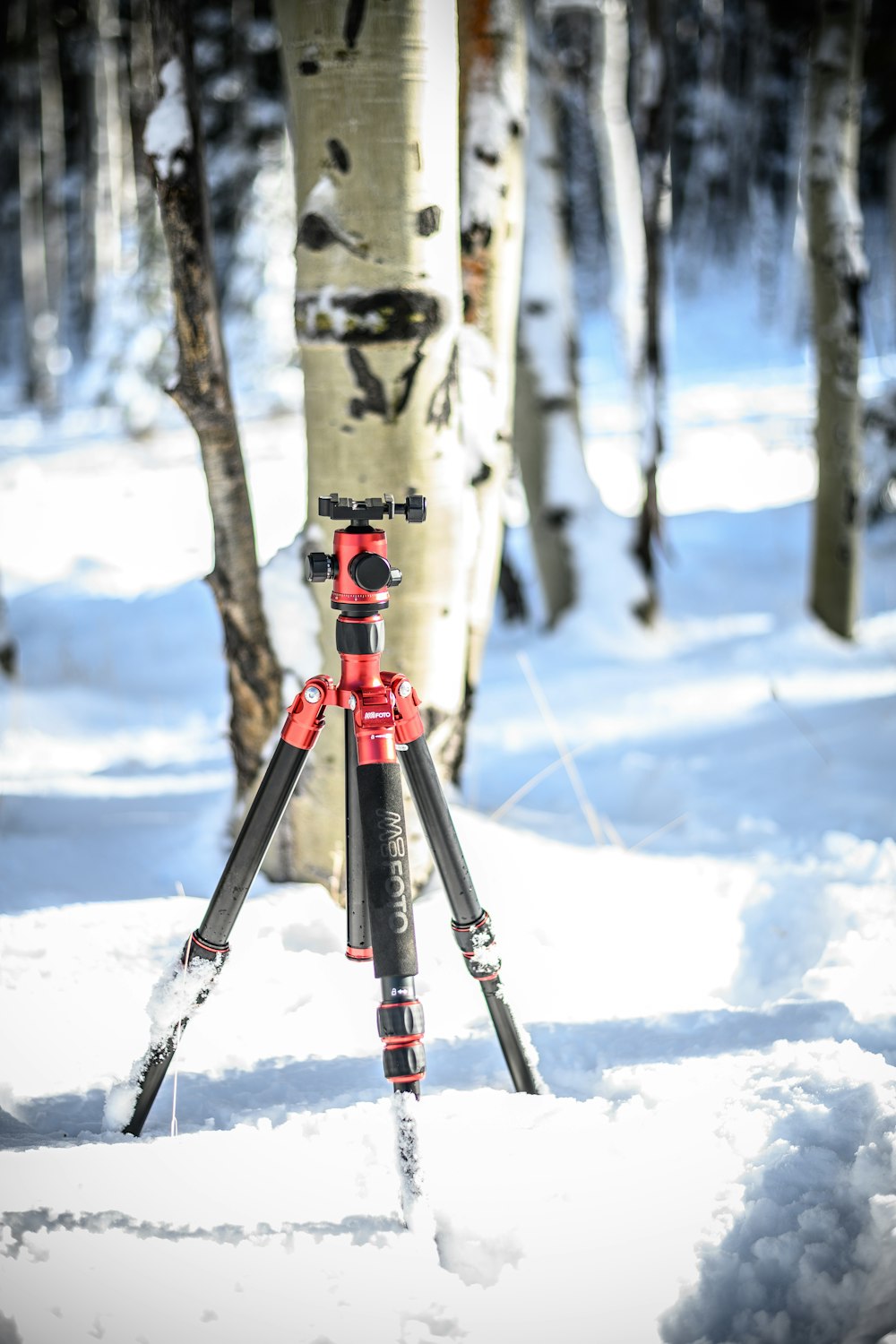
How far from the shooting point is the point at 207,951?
195 cm

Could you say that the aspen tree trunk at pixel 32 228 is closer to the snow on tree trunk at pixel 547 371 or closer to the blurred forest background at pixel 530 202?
the blurred forest background at pixel 530 202

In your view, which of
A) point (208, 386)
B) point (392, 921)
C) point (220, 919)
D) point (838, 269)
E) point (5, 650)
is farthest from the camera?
point (838, 269)

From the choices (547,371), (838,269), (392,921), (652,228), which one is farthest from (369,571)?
(652,228)

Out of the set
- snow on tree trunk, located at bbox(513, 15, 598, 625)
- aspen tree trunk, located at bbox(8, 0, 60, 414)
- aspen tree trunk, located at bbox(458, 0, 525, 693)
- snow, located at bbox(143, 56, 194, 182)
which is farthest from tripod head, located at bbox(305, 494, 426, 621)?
aspen tree trunk, located at bbox(8, 0, 60, 414)

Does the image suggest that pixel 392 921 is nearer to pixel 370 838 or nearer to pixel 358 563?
pixel 370 838

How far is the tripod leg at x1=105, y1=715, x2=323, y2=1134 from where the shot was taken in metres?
1.87

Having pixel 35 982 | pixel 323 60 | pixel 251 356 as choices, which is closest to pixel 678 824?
pixel 35 982

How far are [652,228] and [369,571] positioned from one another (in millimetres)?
5617

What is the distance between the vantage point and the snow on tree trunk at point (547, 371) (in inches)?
235

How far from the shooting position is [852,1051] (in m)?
2.20

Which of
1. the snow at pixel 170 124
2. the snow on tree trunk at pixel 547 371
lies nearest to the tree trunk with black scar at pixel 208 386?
the snow at pixel 170 124

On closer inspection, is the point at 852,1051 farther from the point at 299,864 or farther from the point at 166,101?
the point at 166,101

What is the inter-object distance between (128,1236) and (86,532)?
8034 millimetres

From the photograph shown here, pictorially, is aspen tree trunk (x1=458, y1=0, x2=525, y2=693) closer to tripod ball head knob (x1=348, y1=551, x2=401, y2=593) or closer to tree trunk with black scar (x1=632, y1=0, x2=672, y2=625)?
tripod ball head knob (x1=348, y1=551, x2=401, y2=593)
